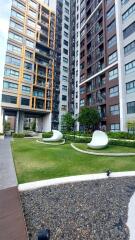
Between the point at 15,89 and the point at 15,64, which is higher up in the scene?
the point at 15,64

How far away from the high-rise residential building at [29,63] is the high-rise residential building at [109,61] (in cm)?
1289

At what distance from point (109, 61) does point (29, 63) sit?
2460 cm

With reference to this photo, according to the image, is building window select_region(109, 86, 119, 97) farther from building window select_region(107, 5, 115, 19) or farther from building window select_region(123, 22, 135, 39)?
building window select_region(107, 5, 115, 19)

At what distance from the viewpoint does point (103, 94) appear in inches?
1505

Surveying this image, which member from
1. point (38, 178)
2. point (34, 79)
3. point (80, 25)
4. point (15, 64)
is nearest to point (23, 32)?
point (15, 64)

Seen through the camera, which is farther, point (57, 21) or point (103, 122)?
point (57, 21)

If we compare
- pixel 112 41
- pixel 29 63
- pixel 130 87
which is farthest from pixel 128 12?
pixel 29 63

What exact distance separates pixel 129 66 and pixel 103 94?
8804 millimetres

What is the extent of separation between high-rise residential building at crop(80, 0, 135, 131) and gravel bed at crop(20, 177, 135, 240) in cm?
2464

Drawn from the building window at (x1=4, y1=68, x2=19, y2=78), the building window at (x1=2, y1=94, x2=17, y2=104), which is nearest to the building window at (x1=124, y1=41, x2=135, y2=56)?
the building window at (x1=4, y1=68, x2=19, y2=78)

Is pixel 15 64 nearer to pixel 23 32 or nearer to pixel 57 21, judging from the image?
pixel 23 32

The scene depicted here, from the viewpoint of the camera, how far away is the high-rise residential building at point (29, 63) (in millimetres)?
45844

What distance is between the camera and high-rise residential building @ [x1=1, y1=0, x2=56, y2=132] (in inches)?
1805

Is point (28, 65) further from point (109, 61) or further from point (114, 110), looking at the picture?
point (114, 110)
